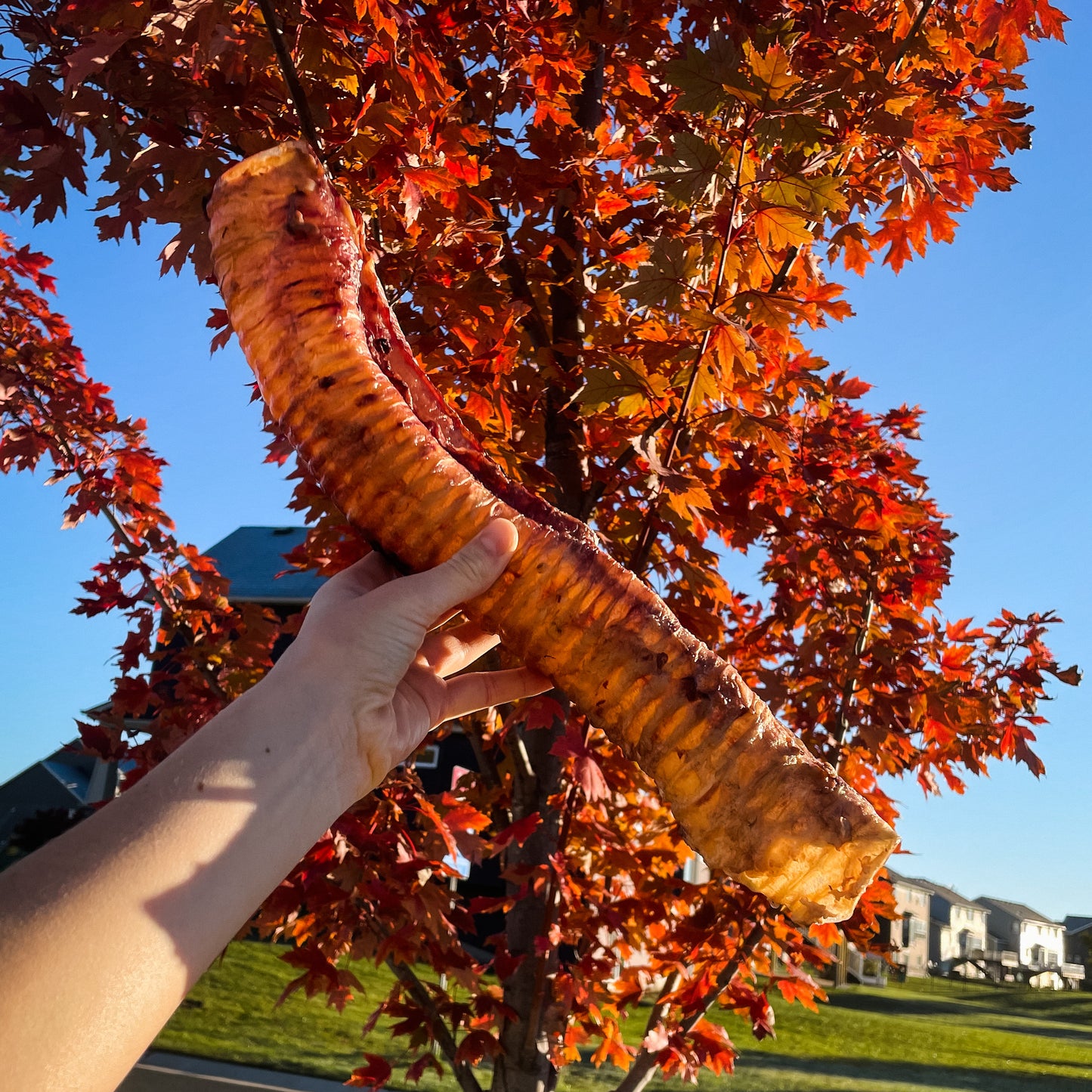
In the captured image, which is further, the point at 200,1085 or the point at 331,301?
the point at 200,1085

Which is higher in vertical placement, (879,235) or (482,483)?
(879,235)

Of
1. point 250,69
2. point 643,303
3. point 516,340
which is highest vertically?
point 516,340

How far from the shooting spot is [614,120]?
5.30 meters

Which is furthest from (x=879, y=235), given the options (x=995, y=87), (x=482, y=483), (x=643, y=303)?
(x=482, y=483)

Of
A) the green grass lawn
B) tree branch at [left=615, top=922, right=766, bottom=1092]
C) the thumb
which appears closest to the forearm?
the thumb

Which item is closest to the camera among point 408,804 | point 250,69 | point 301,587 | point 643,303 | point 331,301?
point 331,301

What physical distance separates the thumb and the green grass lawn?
510cm

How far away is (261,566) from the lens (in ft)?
78.3

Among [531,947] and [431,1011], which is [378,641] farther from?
[431,1011]

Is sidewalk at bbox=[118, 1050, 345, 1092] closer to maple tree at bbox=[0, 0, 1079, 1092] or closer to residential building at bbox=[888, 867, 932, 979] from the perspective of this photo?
maple tree at bbox=[0, 0, 1079, 1092]

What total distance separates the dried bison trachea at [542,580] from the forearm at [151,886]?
48 cm

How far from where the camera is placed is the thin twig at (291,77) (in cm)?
218

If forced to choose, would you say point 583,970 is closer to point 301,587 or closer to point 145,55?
point 145,55

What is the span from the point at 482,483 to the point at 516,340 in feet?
6.44
